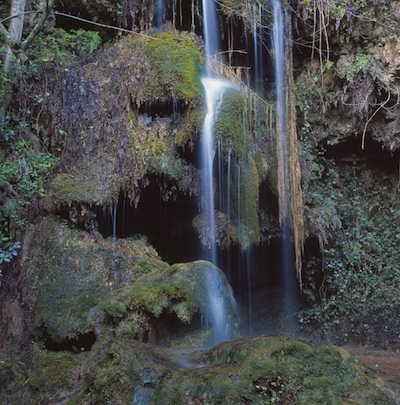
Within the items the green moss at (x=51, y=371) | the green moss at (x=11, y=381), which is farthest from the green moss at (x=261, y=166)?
the green moss at (x=11, y=381)

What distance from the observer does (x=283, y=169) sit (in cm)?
779

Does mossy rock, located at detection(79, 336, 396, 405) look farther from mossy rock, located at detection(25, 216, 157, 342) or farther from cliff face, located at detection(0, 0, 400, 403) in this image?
mossy rock, located at detection(25, 216, 157, 342)

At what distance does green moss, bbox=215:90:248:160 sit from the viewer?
6.58 m

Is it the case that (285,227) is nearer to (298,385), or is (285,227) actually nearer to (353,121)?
(353,121)

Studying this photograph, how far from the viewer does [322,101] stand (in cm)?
913

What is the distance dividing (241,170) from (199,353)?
358 centimetres

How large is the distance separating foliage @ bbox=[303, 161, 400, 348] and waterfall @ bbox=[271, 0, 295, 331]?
44cm

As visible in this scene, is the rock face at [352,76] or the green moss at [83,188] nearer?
the green moss at [83,188]

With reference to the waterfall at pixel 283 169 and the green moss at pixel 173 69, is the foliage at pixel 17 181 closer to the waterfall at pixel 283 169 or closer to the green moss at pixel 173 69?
the green moss at pixel 173 69

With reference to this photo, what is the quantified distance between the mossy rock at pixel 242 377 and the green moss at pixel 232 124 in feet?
11.6

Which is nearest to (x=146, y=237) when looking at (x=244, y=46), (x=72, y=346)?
(x=72, y=346)

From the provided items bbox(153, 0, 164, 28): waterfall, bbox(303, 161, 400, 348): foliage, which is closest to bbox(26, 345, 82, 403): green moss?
bbox(303, 161, 400, 348): foliage

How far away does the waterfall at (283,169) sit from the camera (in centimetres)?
773

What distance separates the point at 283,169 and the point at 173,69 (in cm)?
270
